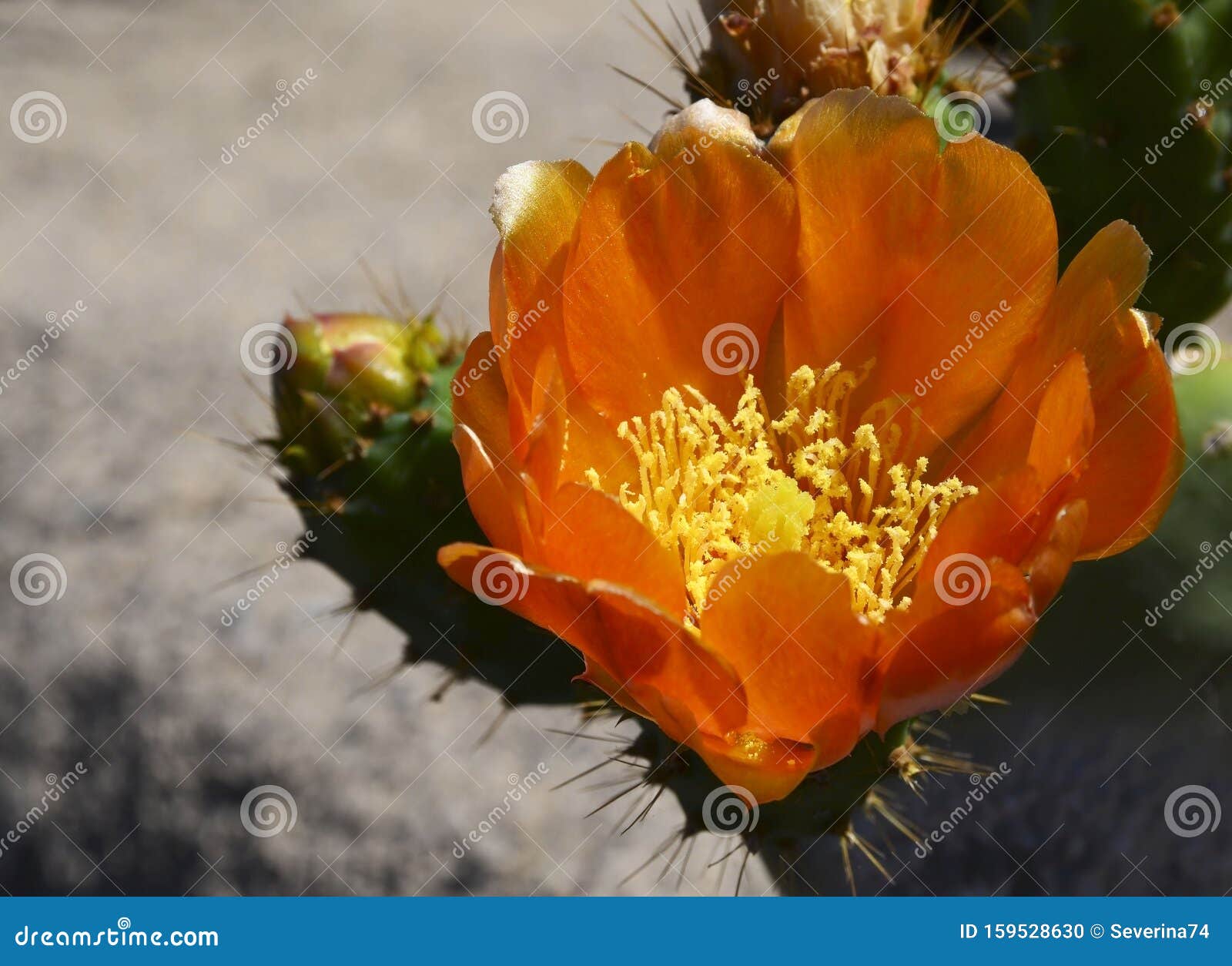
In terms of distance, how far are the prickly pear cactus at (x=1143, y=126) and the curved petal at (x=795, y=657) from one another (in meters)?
0.56

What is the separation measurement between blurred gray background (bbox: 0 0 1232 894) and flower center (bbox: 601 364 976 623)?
11.8 inches

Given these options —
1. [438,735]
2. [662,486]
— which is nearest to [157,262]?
[438,735]

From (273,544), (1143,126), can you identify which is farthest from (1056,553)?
(273,544)

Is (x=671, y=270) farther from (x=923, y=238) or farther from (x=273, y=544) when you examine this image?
(x=273, y=544)

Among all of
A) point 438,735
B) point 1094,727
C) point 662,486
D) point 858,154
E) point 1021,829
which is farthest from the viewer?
point 438,735

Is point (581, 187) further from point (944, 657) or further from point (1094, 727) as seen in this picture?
point (1094, 727)

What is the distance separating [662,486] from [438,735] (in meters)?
0.72

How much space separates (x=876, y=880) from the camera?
1479mm

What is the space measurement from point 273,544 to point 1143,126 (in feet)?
4.02

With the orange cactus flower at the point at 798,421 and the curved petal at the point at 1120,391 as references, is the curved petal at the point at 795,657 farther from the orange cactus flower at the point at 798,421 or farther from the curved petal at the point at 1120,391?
the curved petal at the point at 1120,391

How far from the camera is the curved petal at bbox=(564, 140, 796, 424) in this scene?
2.98 ft

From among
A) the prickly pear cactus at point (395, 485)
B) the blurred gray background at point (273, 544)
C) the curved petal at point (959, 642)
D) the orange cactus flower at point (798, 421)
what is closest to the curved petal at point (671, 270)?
the orange cactus flower at point (798, 421)

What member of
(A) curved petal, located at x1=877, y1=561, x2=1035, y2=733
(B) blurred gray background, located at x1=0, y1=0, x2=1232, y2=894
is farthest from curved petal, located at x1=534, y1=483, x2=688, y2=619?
(B) blurred gray background, located at x1=0, y1=0, x2=1232, y2=894

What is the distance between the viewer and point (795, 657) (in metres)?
0.76
